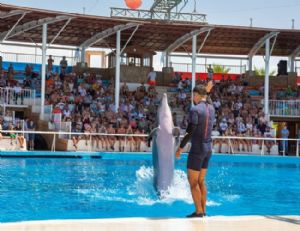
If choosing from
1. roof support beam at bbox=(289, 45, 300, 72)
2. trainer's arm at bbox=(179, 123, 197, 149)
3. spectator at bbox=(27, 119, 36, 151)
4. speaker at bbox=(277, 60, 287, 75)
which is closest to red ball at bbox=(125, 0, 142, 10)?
spectator at bbox=(27, 119, 36, 151)

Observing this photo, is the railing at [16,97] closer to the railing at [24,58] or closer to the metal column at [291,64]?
the railing at [24,58]

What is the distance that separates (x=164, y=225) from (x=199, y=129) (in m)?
1.55

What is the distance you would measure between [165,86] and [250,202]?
70.9 ft

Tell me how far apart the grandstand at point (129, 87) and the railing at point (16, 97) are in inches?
1.7

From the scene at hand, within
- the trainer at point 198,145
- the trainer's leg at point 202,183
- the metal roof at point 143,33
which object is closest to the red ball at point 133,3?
the metal roof at point 143,33

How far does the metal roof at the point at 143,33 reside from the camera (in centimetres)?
2498

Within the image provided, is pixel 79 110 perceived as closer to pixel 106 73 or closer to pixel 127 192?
pixel 106 73

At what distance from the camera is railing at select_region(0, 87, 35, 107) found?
24859mm

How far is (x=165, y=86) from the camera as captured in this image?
32094mm

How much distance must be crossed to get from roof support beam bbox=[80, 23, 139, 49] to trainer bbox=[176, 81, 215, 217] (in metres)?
19.8

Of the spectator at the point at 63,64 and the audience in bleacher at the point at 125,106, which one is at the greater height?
the spectator at the point at 63,64

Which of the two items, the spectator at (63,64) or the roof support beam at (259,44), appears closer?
the roof support beam at (259,44)

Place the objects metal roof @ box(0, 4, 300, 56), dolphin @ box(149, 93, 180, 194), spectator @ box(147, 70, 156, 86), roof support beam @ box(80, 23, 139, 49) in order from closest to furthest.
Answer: dolphin @ box(149, 93, 180, 194) < metal roof @ box(0, 4, 300, 56) < roof support beam @ box(80, 23, 139, 49) < spectator @ box(147, 70, 156, 86)

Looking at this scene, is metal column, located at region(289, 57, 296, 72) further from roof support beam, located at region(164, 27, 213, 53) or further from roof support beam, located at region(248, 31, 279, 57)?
roof support beam, located at region(164, 27, 213, 53)
